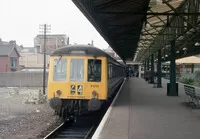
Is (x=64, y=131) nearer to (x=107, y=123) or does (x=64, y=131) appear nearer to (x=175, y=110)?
(x=107, y=123)

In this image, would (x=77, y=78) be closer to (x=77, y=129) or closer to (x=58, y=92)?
(x=58, y=92)

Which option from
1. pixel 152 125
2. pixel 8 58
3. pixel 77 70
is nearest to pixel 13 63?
pixel 8 58

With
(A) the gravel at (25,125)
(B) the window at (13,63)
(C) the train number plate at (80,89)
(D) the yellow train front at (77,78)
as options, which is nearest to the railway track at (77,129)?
(A) the gravel at (25,125)

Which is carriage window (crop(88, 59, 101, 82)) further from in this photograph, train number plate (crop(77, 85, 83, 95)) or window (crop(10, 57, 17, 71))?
window (crop(10, 57, 17, 71))

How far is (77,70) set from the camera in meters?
14.7

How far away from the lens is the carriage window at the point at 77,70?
48.1 feet

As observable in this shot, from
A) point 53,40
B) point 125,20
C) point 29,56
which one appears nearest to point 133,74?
point 29,56

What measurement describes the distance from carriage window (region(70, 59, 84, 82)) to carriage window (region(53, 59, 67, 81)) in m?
0.27

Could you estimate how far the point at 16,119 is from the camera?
18.0 metres

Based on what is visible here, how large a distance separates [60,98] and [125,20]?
5.85m

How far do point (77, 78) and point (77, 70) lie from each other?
0.31m

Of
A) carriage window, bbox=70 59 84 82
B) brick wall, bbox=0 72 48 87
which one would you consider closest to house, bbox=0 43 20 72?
brick wall, bbox=0 72 48 87

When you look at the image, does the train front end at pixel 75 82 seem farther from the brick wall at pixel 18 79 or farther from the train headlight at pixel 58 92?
the brick wall at pixel 18 79

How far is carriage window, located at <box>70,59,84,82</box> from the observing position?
48.1ft
